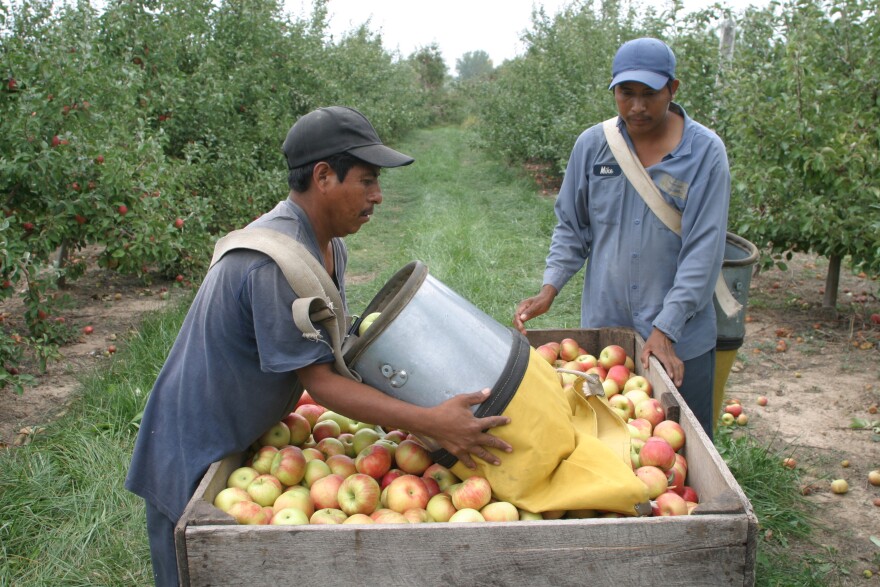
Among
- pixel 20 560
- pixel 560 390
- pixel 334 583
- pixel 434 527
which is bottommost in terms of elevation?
pixel 20 560

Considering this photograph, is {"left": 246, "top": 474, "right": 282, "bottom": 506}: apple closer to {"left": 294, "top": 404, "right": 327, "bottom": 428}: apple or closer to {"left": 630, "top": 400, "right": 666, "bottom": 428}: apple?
{"left": 294, "top": 404, "right": 327, "bottom": 428}: apple

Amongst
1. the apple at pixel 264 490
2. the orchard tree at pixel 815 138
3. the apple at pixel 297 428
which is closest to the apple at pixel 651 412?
the apple at pixel 297 428

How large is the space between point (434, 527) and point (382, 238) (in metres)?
9.05

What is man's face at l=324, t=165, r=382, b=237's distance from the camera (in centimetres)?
193

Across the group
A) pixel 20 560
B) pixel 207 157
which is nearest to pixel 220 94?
pixel 207 157

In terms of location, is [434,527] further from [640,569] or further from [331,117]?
[331,117]

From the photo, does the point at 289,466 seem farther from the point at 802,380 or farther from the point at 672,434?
the point at 802,380

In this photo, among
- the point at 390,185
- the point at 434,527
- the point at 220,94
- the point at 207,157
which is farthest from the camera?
the point at 390,185

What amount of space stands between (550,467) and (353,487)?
0.46m

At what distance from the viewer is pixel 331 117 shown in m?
1.92

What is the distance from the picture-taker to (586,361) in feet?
9.06

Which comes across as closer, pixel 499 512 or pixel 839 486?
pixel 499 512

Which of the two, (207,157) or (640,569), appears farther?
(207,157)

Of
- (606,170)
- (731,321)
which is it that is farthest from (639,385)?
(606,170)
